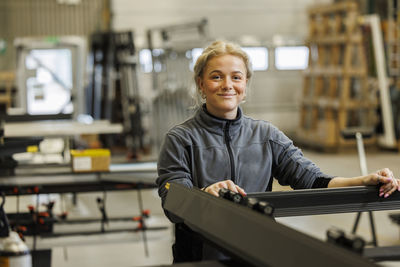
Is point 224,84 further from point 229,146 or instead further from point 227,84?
point 229,146

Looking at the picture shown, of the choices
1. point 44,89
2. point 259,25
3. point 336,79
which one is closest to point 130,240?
point 44,89

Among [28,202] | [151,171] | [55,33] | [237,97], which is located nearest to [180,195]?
[237,97]

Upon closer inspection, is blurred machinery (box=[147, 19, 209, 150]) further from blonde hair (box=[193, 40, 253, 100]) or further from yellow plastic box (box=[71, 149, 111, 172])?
blonde hair (box=[193, 40, 253, 100])

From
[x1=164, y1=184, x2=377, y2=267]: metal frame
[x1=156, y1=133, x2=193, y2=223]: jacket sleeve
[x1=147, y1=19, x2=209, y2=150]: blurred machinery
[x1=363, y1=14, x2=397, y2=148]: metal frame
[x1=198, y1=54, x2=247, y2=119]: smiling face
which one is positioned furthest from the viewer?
[x1=363, y1=14, x2=397, y2=148]: metal frame

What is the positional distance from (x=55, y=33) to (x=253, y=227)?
15.2 metres

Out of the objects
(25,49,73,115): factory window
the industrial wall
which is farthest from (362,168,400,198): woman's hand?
the industrial wall

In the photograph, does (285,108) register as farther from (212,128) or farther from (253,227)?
(253,227)

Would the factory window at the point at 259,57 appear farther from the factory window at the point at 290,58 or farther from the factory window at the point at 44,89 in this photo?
the factory window at the point at 44,89

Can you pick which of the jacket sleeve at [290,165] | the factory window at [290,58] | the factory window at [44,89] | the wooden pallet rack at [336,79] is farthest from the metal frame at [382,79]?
the jacket sleeve at [290,165]

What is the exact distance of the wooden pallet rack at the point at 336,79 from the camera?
1034cm

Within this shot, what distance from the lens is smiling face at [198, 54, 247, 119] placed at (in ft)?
7.57

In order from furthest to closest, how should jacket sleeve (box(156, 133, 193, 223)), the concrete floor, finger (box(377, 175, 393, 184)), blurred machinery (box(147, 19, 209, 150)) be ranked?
blurred machinery (box(147, 19, 209, 150)) → the concrete floor → jacket sleeve (box(156, 133, 193, 223)) → finger (box(377, 175, 393, 184))

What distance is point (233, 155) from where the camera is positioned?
232 centimetres

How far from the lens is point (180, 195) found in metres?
1.83
